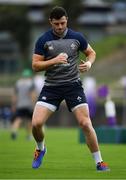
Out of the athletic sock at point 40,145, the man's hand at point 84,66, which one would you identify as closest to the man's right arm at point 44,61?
the man's hand at point 84,66

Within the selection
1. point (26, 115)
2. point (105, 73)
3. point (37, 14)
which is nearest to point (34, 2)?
point (37, 14)

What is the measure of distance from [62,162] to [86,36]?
184 ft

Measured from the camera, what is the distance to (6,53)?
77875 millimetres

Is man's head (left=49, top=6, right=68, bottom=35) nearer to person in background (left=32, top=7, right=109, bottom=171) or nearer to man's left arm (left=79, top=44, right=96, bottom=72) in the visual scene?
person in background (left=32, top=7, right=109, bottom=171)

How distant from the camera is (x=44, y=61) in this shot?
48.3 ft

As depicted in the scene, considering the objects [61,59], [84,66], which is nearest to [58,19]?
[61,59]

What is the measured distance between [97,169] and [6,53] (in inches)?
2493

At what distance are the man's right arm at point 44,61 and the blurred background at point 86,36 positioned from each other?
26.5 metres

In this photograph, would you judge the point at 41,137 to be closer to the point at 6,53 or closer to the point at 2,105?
the point at 2,105

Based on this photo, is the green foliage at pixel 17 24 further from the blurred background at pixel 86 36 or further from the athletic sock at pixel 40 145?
the athletic sock at pixel 40 145

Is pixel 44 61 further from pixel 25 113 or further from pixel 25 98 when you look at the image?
pixel 25 113

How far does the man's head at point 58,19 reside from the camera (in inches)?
571

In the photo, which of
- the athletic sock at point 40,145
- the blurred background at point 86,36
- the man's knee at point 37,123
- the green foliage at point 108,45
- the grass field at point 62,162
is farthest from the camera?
the green foliage at point 108,45

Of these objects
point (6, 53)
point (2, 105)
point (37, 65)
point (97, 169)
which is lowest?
point (6, 53)
